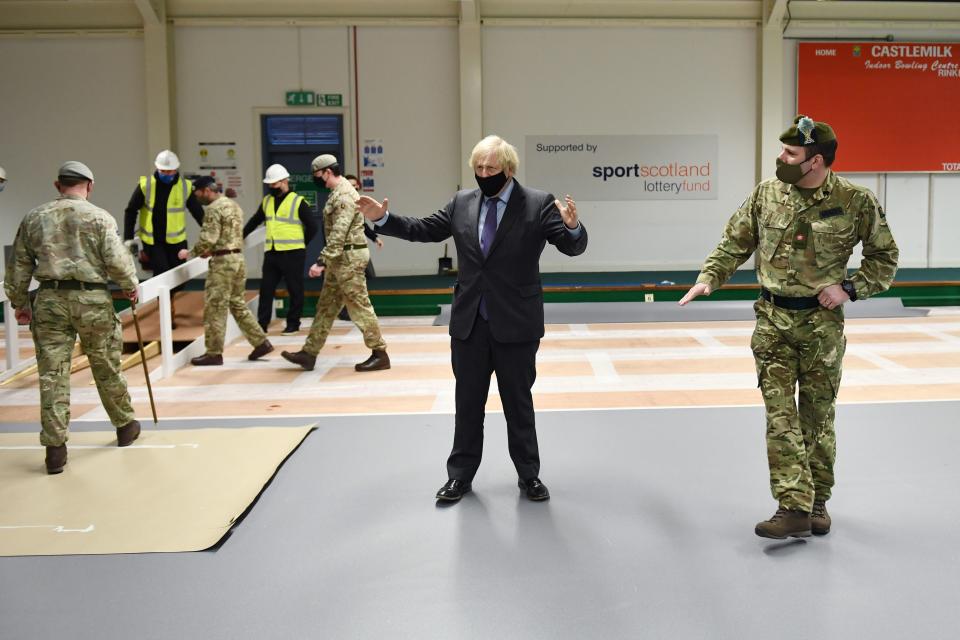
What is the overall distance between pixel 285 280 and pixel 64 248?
181 inches

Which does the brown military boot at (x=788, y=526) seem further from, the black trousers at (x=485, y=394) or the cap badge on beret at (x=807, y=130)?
the cap badge on beret at (x=807, y=130)

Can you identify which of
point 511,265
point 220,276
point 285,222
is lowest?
point 220,276

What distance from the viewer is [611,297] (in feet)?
35.2

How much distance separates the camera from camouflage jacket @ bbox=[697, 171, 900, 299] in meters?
3.53

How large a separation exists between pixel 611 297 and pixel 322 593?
788 centimetres

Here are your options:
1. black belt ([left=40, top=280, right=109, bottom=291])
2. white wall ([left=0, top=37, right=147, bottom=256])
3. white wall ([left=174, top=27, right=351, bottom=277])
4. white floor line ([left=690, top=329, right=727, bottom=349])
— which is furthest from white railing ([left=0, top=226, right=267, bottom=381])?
white wall ([left=0, top=37, right=147, bottom=256])

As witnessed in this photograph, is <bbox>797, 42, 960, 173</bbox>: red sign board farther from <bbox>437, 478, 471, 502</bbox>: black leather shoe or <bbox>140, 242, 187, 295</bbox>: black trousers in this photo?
<bbox>437, 478, 471, 502</bbox>: black leather shoe

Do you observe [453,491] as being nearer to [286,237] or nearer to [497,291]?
[497,291]

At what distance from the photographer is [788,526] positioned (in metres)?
3.54

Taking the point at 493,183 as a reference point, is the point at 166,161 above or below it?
above

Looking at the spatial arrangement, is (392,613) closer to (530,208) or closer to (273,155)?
(530,208)

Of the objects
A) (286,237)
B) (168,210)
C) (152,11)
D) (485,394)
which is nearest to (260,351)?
(286,237)

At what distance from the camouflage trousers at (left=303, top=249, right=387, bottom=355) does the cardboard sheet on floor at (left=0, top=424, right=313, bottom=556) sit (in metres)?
1.92

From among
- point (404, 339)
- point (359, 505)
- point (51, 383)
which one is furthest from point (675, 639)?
point (404, 339)
